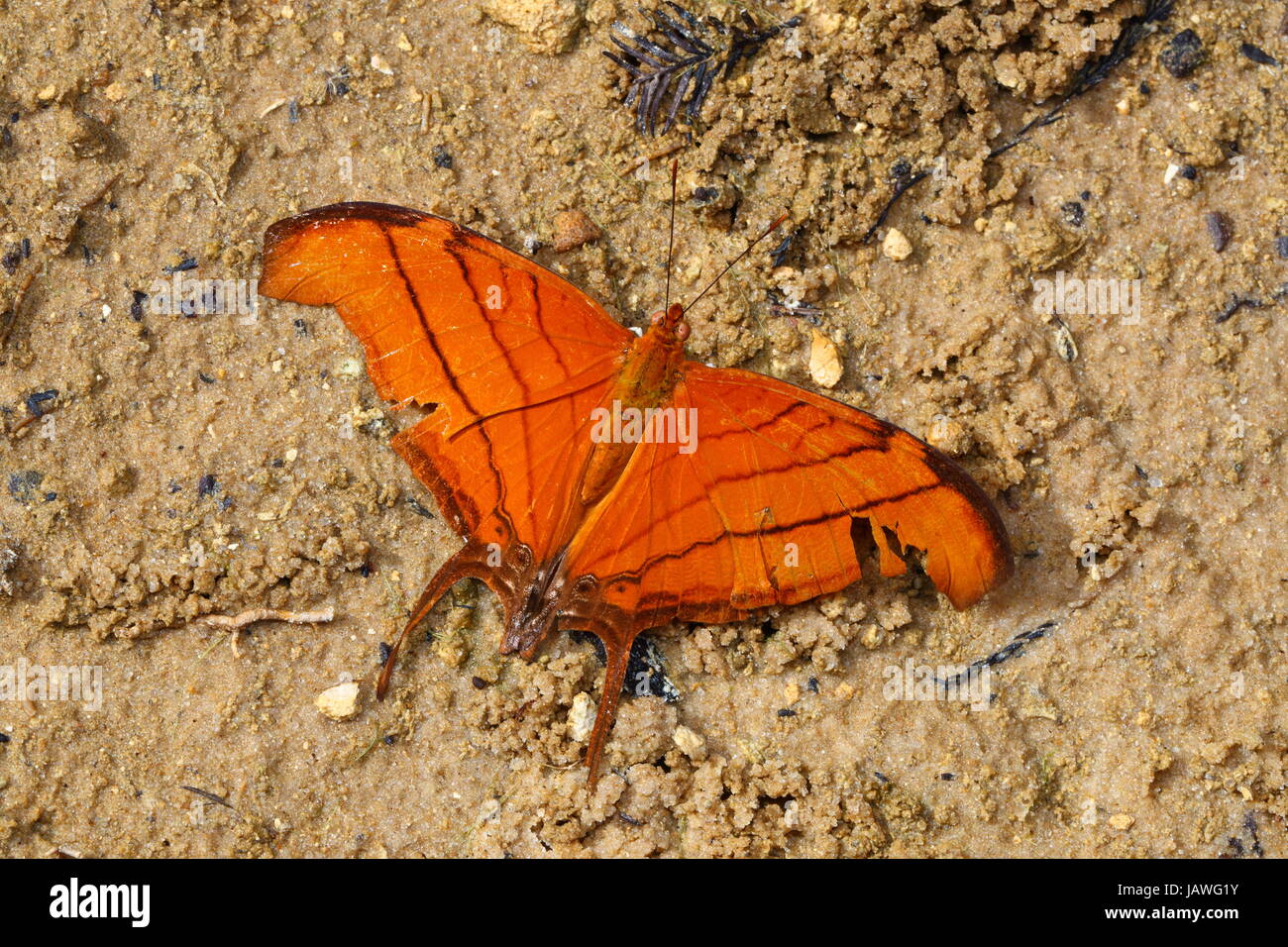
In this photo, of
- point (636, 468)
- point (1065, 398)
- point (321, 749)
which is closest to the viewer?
point (636, 468)

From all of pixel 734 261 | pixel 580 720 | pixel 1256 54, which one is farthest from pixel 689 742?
pixel 1256 54

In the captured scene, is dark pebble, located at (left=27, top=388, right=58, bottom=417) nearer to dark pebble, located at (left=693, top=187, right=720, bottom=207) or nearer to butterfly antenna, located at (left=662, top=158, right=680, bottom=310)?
butterfly antenna, located at (left=662, top=158, right=680, bottom=310)

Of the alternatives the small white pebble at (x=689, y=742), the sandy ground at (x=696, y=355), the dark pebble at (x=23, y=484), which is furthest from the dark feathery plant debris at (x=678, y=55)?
the dark pebble at (x=23, y=484)

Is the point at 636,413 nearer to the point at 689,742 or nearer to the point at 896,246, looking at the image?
the point at 689,742

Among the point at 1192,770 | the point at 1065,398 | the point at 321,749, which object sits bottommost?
the point at 1192,770

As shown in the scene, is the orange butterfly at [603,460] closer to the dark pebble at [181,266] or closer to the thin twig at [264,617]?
the thin twig at [264,617]

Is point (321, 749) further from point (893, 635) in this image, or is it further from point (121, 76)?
point (121, 76)

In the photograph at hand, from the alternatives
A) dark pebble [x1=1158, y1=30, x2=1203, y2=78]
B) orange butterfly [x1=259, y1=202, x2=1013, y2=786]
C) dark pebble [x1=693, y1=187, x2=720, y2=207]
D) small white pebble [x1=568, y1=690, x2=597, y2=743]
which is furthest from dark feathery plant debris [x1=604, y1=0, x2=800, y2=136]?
small white pebble [x1=568, y1=690, x2=597, y2=743]

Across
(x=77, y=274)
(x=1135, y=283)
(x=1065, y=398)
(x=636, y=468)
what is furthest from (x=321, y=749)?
(x=1135, y=283)
